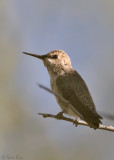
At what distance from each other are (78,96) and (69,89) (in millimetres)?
207

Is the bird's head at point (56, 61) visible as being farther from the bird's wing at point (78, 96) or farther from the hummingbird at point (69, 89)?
the bird's wing at point (78, 96)

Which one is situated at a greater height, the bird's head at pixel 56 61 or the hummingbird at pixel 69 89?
the bird's head at pixel 56 61

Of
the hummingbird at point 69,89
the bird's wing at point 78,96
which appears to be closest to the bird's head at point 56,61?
the hummingbird at point 69,89

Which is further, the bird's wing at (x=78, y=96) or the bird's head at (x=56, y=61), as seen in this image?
the bird's head at (x=56, y=61)

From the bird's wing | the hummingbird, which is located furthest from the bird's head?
the bird's wing

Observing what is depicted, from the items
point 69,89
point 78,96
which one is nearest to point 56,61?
point 69,89

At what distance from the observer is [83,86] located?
5.90m

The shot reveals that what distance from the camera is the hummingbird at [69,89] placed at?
15.6ft

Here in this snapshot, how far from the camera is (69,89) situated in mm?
5672

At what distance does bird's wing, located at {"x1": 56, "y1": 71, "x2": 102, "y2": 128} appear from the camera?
4699 millimetres

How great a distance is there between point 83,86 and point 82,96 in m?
0.33

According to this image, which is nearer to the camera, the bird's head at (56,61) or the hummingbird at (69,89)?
the hummingbird at (69,89)

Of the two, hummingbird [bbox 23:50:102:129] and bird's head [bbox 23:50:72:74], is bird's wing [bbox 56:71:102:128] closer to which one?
hummingbird [bbox 23:50:102:129]

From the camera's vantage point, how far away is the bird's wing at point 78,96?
4699 millimetres
